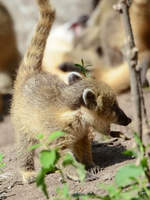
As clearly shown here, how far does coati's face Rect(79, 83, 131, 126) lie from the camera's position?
4.17 meters

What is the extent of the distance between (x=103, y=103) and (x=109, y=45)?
18.9 feet

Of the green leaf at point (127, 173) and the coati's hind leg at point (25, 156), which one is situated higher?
the coati's hind leg at point (25, 156)

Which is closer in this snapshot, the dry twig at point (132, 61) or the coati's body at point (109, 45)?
the dry twig at point (132, 61)

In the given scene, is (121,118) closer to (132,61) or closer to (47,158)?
(132,61)

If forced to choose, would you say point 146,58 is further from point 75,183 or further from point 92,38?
point 75,183

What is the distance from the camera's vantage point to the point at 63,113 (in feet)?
13.8

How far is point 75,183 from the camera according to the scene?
3.96 metres

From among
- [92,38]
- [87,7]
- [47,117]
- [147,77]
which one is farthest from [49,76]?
[87,7]

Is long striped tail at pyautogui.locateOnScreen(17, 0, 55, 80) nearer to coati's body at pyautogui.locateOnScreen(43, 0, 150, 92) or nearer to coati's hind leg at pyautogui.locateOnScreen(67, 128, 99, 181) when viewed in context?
coati's hind leg at pyautogui.locateOnScreen(67, 128, 99, 181)

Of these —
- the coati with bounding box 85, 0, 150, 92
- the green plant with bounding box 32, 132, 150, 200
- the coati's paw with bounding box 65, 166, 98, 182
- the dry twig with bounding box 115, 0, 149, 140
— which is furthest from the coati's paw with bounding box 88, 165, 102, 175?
the coati with bounding box 85, 0, 150, 92

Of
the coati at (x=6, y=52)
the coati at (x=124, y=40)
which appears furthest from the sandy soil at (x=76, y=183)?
the coati at (x=6, y=52)

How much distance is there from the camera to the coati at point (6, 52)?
10.7m

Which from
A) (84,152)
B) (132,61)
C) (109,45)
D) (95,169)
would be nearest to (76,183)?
(95,169)

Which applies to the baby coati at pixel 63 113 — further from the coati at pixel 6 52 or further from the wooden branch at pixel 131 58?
the coati at pixel 6 52
